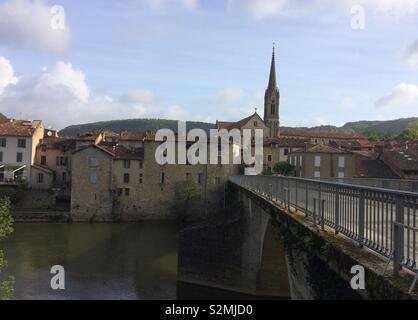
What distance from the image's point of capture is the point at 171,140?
192 ft

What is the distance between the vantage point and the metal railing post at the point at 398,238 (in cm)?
594

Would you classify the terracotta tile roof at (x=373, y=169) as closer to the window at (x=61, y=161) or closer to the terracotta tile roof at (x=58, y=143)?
the terracotta tile roof at (x=58, y=143)

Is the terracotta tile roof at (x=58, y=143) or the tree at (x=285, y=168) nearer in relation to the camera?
the tree at (x=285, y=168)

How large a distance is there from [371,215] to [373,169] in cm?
5638

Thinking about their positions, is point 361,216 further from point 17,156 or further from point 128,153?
point 17,156

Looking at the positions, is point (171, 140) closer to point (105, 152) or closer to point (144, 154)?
point (144, 154)

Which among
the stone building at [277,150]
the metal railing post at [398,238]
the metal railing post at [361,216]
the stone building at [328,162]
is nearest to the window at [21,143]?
the stone building at [328,162]

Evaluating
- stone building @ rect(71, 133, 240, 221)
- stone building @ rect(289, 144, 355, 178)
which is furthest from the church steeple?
stone building @ rect(71, 133, 240, 221)

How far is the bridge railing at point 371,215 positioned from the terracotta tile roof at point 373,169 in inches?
1944

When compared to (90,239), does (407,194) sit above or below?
above

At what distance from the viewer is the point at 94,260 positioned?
108 feet

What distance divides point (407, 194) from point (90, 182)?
53.9m

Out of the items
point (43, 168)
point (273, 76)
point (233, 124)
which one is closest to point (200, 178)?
point (43, 168)
